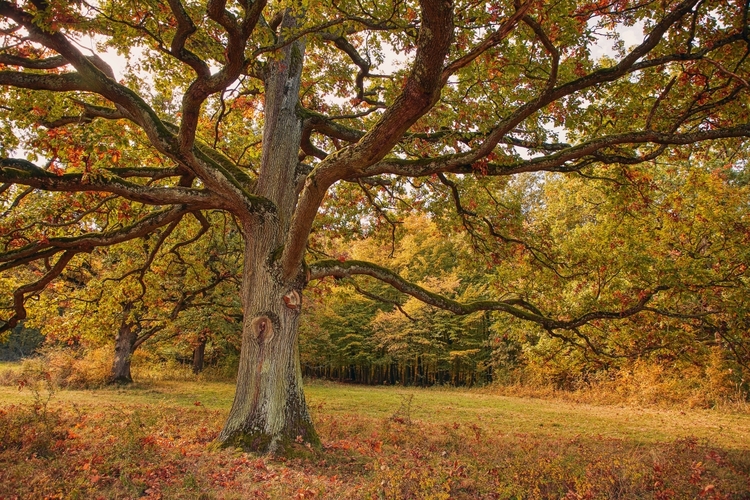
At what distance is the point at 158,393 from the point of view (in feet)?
56.0

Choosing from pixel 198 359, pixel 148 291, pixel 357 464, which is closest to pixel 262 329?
pixel 357 464

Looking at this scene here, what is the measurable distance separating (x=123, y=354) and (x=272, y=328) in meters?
16.4

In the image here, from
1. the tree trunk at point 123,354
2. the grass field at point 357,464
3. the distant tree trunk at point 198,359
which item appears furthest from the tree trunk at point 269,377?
the distant tree trunk at point 198,359

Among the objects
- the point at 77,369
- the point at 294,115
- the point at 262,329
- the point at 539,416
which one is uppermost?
the point at 294,115

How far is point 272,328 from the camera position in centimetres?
726

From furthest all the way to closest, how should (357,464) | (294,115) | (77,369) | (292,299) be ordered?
(77,369) → (294,115) → (292,299) → (357,464)

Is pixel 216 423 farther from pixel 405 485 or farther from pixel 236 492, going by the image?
pixel 405 485

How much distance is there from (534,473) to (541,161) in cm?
464

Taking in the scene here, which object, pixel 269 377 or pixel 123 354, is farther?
pixel 123 354

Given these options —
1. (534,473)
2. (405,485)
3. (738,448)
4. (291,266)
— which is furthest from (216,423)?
(738,448)

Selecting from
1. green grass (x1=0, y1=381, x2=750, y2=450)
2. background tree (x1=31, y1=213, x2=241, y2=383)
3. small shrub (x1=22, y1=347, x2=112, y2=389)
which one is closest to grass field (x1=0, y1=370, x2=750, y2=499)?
green grass (x1=0, y1=381, x2=750, y2=450)

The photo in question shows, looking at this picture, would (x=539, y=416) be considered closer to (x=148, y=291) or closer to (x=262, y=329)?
(x=262, y=329)

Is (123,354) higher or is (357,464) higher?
(123,354)

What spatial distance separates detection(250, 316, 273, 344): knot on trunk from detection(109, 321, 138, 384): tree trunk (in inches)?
607
